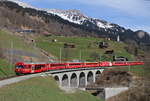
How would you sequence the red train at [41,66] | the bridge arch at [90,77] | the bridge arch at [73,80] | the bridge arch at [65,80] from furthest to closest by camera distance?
the bridge arch at [90,77] < the bridge arch at [73,80] < the bridge arch at [65,80] < the red train at [41,66]

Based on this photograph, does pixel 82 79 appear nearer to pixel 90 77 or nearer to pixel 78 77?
pixel 78 77

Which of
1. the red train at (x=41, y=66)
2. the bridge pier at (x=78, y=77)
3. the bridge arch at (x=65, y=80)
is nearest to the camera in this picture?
the red train at (x=41, y=66)

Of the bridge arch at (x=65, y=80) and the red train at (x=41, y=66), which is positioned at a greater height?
the red train at (x=41, y=66)

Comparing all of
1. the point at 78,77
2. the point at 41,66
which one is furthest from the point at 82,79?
the point at 41,66

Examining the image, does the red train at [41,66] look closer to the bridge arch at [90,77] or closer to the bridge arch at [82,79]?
the bridge arch at [90,77]

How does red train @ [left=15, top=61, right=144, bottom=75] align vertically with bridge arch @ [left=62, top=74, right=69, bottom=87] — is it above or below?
above

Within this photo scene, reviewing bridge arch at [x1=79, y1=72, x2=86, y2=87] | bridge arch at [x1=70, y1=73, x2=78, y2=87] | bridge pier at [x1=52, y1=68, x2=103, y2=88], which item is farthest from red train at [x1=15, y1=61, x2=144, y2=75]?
bridge arch at [x1=79, y1=72, x2=86, y2=87]

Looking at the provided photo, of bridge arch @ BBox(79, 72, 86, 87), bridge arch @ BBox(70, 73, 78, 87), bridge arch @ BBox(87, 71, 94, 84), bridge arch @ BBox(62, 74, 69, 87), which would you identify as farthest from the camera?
bridge arch @ BBox(87, 71, 94, 84)

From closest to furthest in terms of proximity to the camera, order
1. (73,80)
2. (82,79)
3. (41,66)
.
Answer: (41,66) < (73,80) < (82,79)

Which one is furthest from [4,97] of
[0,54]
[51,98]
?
[0,54]

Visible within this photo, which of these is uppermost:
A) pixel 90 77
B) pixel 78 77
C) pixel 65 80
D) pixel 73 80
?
pixel 65 80

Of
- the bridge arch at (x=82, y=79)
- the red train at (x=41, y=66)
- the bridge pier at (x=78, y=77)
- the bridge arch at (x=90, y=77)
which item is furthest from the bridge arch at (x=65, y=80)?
the bridge arch at (x=90, y=77)

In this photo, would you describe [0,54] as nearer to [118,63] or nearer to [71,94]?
[71,94]

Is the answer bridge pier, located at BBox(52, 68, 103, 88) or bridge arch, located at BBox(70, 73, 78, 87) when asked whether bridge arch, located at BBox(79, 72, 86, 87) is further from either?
bridge arch, located at BBox(70, 73, 78, 87)
